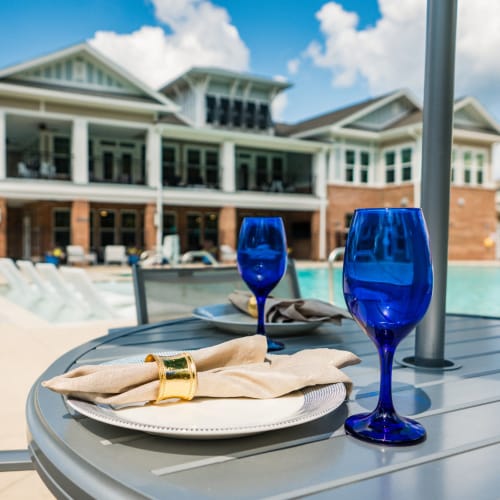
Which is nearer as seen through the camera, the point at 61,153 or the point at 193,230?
the point at 61,153

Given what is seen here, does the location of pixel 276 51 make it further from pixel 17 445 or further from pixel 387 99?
pixel 17 445

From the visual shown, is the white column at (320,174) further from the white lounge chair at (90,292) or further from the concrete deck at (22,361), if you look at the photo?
the concrete deck at (22,361)

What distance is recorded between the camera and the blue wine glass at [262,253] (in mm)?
1224

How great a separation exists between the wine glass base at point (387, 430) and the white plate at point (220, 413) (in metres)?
0.04

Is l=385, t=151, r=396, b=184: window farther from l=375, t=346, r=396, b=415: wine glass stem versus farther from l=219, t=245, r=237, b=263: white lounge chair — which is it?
l=375, t=346, r=396, b=415: wine glass stem

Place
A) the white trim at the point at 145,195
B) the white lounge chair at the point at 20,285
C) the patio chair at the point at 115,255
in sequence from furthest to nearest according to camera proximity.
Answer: the patio chair at the point at 115,255 < the white trim at the point at 145,195 < the white lounge chair at the point at 20,285

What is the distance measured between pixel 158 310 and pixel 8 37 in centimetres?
3959

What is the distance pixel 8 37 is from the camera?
35844mm

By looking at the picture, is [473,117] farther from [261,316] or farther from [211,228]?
[261,316]

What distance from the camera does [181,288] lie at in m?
2.34

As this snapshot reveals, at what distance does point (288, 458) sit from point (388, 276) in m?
0.25

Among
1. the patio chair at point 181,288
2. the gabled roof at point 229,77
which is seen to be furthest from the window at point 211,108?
the patio chair at point 181,288

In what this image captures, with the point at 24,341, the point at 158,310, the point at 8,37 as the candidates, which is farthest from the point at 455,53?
the point at 8,37

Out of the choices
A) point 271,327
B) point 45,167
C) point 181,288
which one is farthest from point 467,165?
point 271,327
